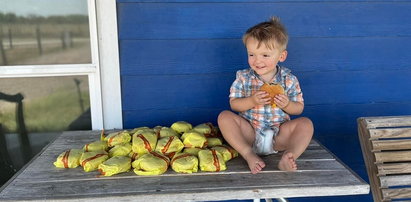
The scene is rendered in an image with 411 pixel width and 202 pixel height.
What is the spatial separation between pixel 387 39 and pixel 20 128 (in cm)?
194

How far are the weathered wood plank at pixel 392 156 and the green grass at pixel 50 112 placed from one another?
4.54 feet

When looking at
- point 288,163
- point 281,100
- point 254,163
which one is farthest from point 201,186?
point 281,100

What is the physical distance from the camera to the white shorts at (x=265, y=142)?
5.12 feet

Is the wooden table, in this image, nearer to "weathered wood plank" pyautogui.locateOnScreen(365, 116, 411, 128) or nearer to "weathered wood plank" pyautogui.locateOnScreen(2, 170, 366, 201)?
"weathered wood plank" pyautogui.locateOnScreen(2, 170, 366, 201)

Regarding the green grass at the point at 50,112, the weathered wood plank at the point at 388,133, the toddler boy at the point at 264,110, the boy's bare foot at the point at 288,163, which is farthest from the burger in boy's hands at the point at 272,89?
the green grass at the point at 50,112

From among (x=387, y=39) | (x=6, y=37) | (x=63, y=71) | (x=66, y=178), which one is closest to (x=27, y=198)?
(x=66, y=178)

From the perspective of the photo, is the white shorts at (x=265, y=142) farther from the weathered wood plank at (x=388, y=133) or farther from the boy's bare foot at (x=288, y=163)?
the weathered wood plank at (x=388, y=133)

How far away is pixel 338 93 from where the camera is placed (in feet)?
6.52

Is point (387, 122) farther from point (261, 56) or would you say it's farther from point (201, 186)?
point (201, 186)

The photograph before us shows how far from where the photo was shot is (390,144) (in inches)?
65.1

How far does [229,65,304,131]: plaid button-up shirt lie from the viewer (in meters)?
1.64

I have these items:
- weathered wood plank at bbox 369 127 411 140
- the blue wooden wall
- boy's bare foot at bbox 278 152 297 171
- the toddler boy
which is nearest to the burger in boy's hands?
the toddler boy

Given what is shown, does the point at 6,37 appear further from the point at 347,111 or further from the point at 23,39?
the point at 347,111

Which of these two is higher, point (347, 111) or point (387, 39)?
point (387, 39)
